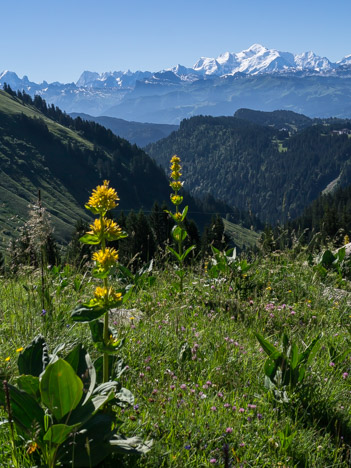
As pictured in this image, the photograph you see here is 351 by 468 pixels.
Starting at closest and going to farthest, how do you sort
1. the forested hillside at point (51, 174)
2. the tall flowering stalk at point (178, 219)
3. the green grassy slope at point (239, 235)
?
the tall flowering stalk at point (178, 219) → the forested hillside at point (51, 174) → the green grassy slope at point (239, 235)

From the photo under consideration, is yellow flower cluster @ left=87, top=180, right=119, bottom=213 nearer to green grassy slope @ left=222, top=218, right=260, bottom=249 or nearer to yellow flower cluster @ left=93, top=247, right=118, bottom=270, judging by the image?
yellow flower cluster @ left=93, top=247, right=118, bottom=270

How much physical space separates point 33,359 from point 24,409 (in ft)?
1.41

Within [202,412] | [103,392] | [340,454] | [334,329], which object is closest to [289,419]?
[340,454]

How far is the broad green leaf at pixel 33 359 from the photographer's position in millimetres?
2619

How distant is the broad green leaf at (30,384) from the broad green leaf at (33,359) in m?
0.22

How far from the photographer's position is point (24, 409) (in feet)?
7.43

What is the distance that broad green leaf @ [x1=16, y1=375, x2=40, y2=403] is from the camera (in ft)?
7.68

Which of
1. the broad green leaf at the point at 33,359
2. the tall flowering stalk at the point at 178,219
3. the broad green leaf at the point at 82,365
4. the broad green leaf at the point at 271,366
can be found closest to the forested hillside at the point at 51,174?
the tall flowering stalk at the point at 178,219

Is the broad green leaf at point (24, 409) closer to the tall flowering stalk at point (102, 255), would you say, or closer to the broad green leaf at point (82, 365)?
the broad green leaf at point (82, 365)

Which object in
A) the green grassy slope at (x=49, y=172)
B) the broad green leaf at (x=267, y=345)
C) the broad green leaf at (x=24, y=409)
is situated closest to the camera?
the broad green leaf at (x=24, y=409)

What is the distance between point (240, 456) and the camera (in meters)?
2.63

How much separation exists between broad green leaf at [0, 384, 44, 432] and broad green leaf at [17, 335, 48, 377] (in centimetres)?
36

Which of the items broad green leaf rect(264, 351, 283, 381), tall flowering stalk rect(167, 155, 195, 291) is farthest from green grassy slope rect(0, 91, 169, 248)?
broad green leaf rect(264, 351, 283, 381)

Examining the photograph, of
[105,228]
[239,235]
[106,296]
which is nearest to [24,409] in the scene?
[106,296]
